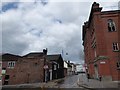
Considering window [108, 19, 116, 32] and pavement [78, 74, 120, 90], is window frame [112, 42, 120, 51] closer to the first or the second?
window [108, 19, 116, 32]

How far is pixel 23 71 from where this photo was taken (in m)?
42.9

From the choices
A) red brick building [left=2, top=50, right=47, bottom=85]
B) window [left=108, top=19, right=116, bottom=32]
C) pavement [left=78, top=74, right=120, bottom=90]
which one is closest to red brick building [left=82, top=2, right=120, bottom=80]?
window [left=108, top=19, right=116, bottom=32]

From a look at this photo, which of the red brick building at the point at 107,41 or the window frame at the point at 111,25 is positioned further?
the window frame at the point at 111,25

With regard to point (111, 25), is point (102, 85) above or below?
below

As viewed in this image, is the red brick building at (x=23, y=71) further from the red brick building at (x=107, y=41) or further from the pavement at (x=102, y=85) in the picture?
the pavement at (x=102, y=85)

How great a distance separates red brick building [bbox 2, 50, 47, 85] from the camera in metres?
42.2

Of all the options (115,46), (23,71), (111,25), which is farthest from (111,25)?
(23,71)

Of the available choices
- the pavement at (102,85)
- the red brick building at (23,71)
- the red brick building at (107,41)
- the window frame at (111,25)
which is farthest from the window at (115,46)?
the red brick building at (23,71)

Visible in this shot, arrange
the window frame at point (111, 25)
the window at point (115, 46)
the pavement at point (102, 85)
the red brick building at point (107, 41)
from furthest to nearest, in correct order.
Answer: the window frame at point (111, 25) < the window at point (115, 46) < the red brick building at point (107, 41) < the pavement at point (102, 85)

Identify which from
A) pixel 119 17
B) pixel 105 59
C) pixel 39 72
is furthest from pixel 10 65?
pixel 119 17

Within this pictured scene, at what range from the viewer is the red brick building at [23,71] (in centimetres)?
4225

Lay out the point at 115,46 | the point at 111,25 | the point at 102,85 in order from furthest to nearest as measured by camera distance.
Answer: the point at 111,25 → the point at 115,46 → the point at 102,85

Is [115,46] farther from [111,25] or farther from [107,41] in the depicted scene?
[111,25]

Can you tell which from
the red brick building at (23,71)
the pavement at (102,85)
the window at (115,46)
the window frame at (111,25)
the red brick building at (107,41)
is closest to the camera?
the pavement at (102,85)
